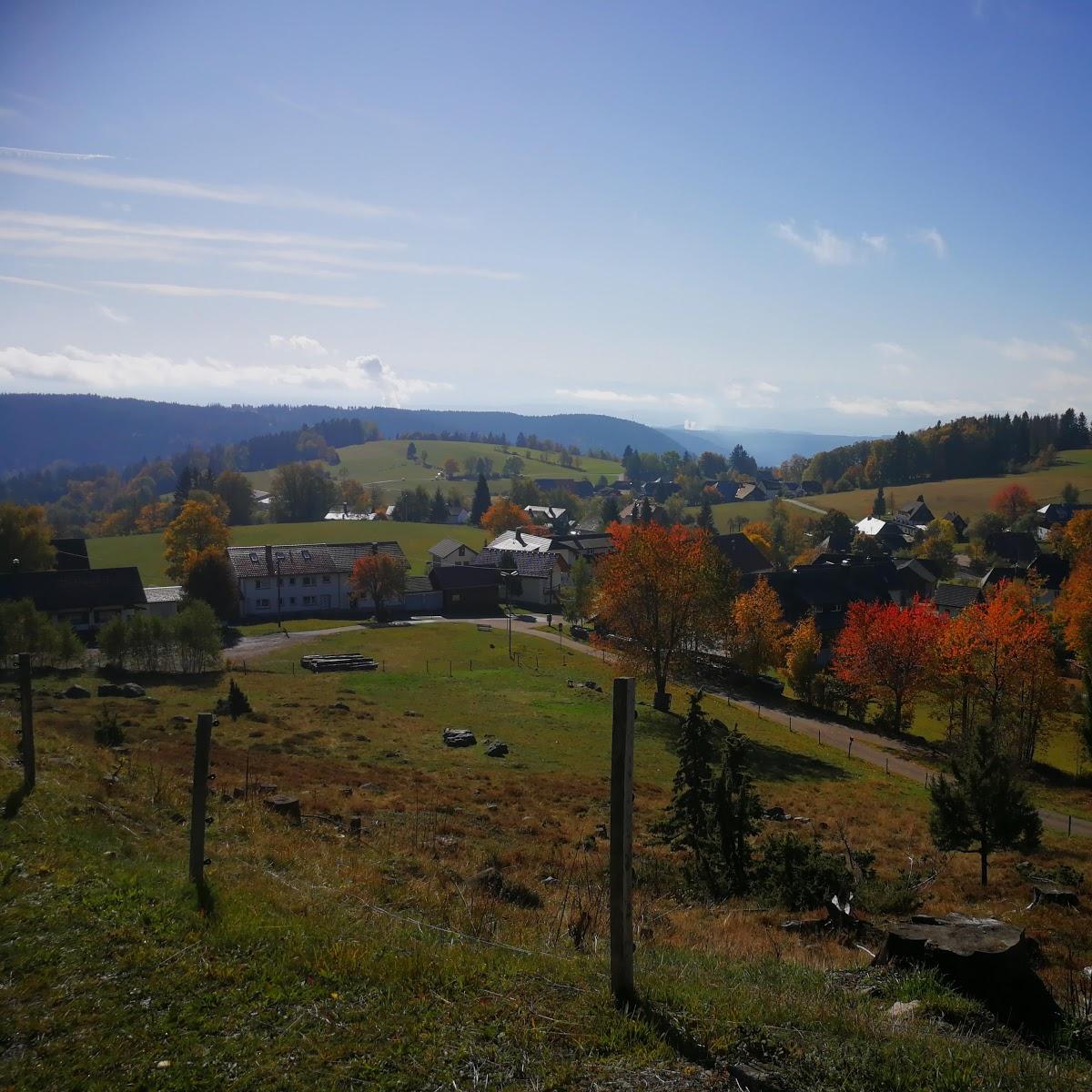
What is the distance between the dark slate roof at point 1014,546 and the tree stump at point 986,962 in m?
106

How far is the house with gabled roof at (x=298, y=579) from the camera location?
7719cm

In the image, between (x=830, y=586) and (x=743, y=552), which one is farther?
(x=743, y=552)

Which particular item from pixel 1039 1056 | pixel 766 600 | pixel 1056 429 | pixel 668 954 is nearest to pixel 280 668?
pixel 766 600

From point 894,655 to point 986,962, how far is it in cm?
4003

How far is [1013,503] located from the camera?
428 feet

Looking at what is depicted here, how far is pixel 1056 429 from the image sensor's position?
171 meters

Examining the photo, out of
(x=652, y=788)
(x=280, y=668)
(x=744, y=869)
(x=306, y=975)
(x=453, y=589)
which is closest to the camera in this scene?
(x=306, y=975)

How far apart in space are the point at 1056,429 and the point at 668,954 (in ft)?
639

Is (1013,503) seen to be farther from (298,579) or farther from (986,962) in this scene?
(986,962)

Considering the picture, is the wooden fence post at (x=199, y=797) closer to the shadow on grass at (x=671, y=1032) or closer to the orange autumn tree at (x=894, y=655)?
the shadow on grass at (x=671, y=1032)

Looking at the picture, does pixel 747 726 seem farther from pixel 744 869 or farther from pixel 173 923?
pixel 173 923

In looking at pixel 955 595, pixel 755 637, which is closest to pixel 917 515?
pixel 955 595

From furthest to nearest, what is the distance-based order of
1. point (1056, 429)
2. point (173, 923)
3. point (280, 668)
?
1. point (1056, 429)
2. point (280, 668)
3. point (173, 923)

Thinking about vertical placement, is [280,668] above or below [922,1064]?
below
